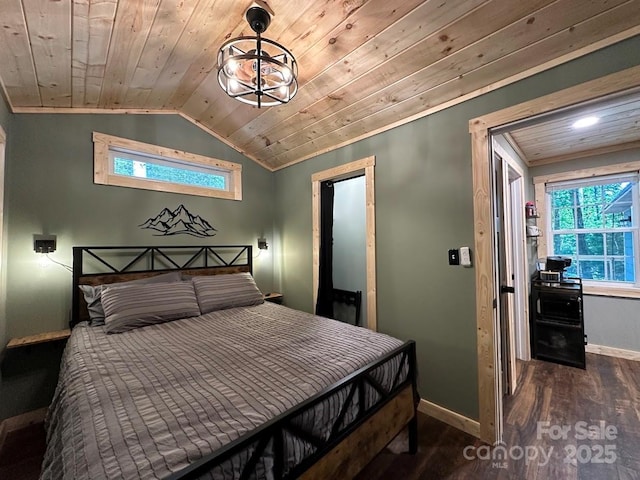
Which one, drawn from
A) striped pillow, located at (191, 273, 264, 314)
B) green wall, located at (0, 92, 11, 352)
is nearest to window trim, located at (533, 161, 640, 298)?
striped pillow, located at (191, 273, 264, 314)

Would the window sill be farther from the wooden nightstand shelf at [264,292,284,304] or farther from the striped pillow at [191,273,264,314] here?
the striped pillow at [191,273,264,314]

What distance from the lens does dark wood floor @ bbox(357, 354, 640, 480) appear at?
1.62m

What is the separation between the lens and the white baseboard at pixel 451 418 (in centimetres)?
195

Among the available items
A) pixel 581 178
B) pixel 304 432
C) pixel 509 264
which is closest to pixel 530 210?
pixel 581 178

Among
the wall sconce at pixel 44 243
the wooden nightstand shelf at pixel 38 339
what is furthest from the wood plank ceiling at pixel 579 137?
the wooden nightstand shelf at pixel 38 339

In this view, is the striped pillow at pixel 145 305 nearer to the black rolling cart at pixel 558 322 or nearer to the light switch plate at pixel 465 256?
the light switch plate at pixel 465 256

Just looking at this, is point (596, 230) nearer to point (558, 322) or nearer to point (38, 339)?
point (558, 322)

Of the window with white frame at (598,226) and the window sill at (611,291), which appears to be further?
the window with white frame at (598,226)

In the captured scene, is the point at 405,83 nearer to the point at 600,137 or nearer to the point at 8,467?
the point at 600,137

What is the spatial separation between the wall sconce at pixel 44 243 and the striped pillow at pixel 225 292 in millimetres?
1077

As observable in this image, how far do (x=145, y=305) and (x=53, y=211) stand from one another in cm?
120

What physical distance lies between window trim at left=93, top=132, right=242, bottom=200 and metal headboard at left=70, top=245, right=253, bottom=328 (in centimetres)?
63

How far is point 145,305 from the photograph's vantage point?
2.13 meters

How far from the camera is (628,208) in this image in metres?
3.26
